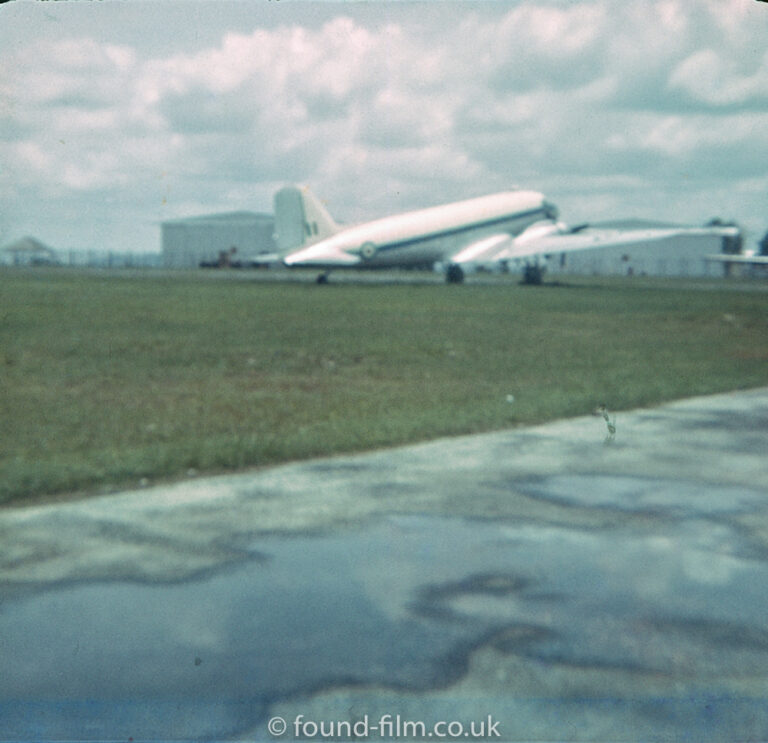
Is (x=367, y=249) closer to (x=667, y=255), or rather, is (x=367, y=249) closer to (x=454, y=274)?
(x=454, y=274)

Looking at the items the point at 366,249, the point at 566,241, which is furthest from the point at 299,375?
the point at 566,241

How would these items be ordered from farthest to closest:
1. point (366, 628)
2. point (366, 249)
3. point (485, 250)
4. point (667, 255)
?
point (667, 255) < point (485, 250) < point (366, 249) < point (366, 628)

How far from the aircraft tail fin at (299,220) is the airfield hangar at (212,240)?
44322 millimetres

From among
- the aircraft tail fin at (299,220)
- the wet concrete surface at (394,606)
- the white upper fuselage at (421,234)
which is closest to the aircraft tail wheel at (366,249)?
the white upper fuselage at (421,234)

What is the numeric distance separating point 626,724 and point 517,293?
3421 cm

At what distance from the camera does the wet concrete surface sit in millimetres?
3186

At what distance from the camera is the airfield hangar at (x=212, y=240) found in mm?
89562

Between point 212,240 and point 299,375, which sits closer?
point 299,375

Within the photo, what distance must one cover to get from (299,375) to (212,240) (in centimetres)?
8022

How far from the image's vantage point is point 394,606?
4.05 meters

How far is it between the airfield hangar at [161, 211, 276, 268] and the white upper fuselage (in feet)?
152

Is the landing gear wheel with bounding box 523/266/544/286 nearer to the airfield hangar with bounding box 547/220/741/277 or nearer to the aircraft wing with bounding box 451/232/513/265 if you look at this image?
the aircraft wing with bounding box 451/232/513/265

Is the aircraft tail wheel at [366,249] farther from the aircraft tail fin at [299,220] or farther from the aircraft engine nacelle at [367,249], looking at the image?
the aircraft tail fin at [299,220]

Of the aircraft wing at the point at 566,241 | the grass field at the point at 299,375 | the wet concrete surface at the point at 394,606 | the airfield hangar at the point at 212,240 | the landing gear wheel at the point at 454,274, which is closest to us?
the wet concrete surface at the point at 394,606
